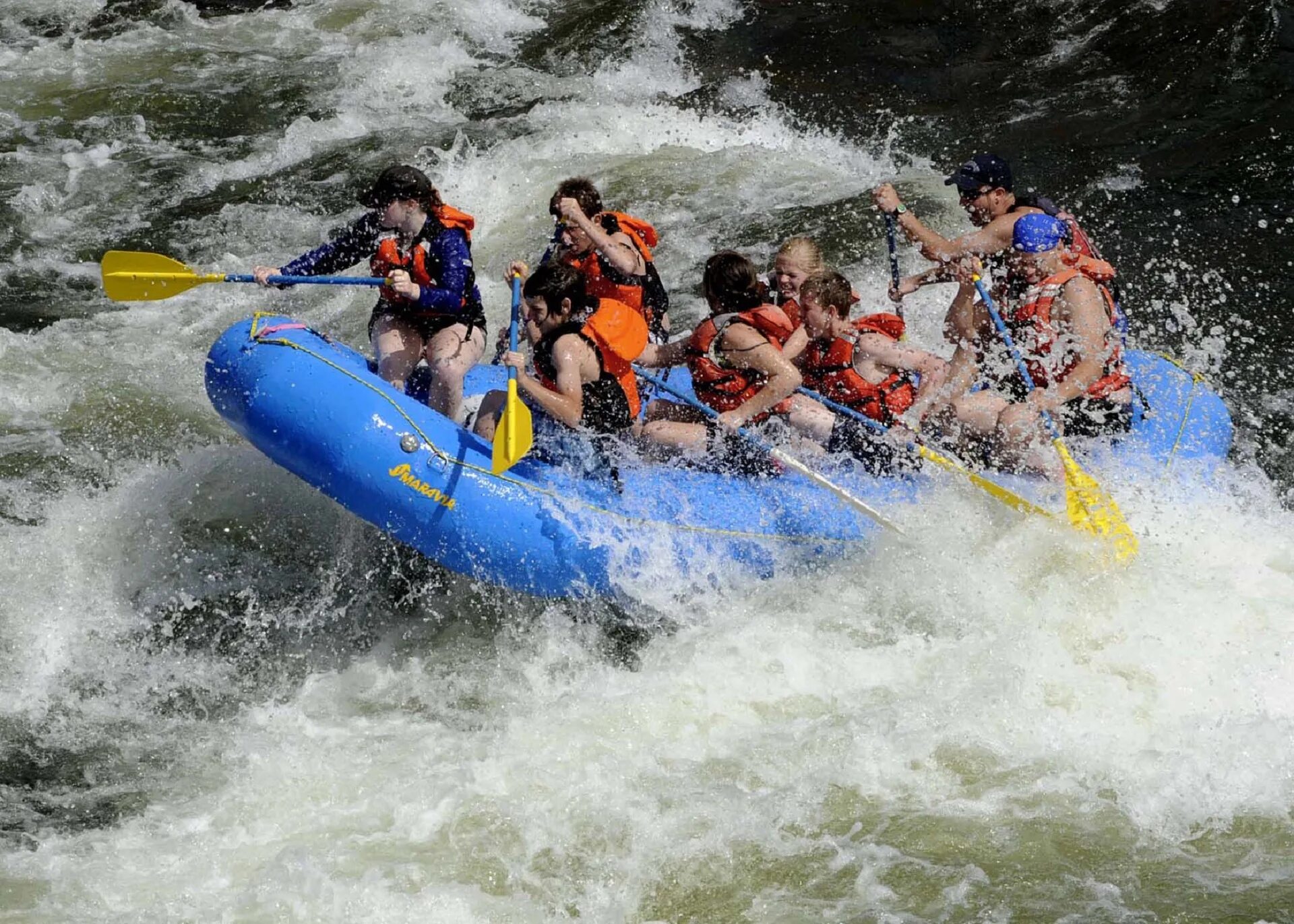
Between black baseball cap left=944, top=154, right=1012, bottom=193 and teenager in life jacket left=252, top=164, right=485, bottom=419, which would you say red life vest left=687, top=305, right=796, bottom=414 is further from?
black baseball cap left=944, top=154, right=1012, bottom=193

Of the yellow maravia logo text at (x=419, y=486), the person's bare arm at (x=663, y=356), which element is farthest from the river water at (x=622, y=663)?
the person's bare arm at (x=663, y=356)

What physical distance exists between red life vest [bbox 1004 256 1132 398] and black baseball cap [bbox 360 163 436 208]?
96.8 inches

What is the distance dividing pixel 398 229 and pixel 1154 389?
327 centimetres

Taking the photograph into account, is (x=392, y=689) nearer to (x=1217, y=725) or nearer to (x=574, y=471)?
(x=574, y=471)

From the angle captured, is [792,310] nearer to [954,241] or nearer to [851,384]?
[851,384]

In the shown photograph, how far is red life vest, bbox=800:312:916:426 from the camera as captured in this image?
5.57m

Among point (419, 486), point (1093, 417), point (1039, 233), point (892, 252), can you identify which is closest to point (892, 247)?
point (892, 252)

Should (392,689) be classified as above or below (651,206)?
below

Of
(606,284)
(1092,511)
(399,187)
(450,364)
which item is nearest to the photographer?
(1092,511)

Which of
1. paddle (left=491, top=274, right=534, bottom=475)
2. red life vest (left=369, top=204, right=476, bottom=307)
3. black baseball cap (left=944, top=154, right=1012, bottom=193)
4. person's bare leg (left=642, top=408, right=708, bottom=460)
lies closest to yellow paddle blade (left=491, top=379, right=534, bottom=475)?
paddle (left=491, top=274, right=534, bottom=475)

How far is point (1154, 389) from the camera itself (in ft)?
19.6

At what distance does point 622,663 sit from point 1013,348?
6.58 ft

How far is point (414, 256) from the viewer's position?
5797 millimetres

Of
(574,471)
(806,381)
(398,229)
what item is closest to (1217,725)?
(806,381)
